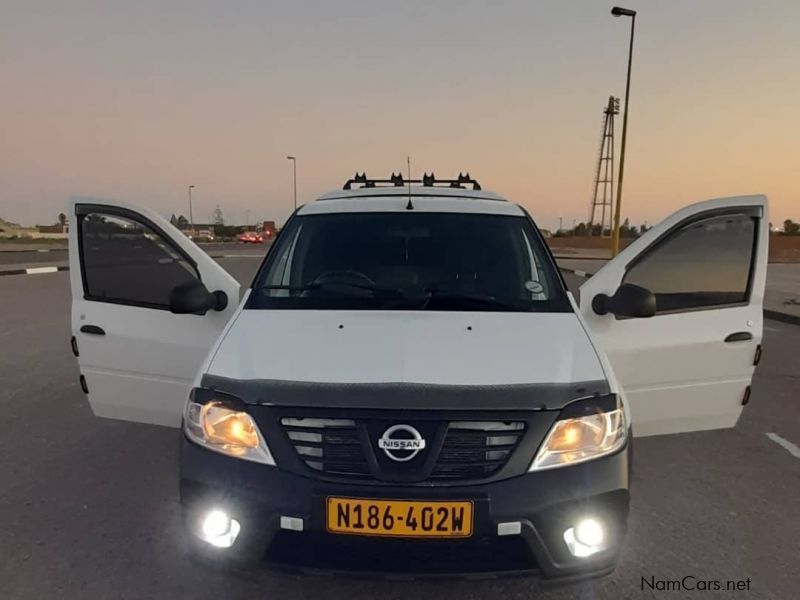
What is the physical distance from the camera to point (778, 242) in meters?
38.1

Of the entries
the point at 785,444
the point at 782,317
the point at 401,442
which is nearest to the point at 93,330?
the point at 401,442

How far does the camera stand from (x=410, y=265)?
3635 mm

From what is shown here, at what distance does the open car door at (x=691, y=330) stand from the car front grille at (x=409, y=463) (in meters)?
1.36

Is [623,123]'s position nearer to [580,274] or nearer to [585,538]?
[580,274]

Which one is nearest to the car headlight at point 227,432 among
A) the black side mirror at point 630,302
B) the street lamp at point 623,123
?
the black side mirror at point 630,302

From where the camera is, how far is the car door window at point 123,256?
12.2ft

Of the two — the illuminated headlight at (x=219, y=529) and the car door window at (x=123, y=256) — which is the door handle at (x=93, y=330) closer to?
the car door window at (x=123, y=256)

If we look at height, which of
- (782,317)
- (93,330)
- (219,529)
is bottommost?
(782,317)

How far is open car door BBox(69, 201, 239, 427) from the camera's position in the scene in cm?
361

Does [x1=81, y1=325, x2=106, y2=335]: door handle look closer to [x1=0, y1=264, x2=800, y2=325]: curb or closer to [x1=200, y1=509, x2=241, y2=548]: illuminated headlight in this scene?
[x1=200, y1=509, x2=241, y2=548]: illuminated headlight

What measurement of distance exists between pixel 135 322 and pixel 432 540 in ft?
7.44

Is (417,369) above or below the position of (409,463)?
above

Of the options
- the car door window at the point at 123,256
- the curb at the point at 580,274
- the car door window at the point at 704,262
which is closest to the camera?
the car door window at the point at 704,262

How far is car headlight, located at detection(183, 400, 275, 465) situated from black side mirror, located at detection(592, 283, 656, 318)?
1.96 m
